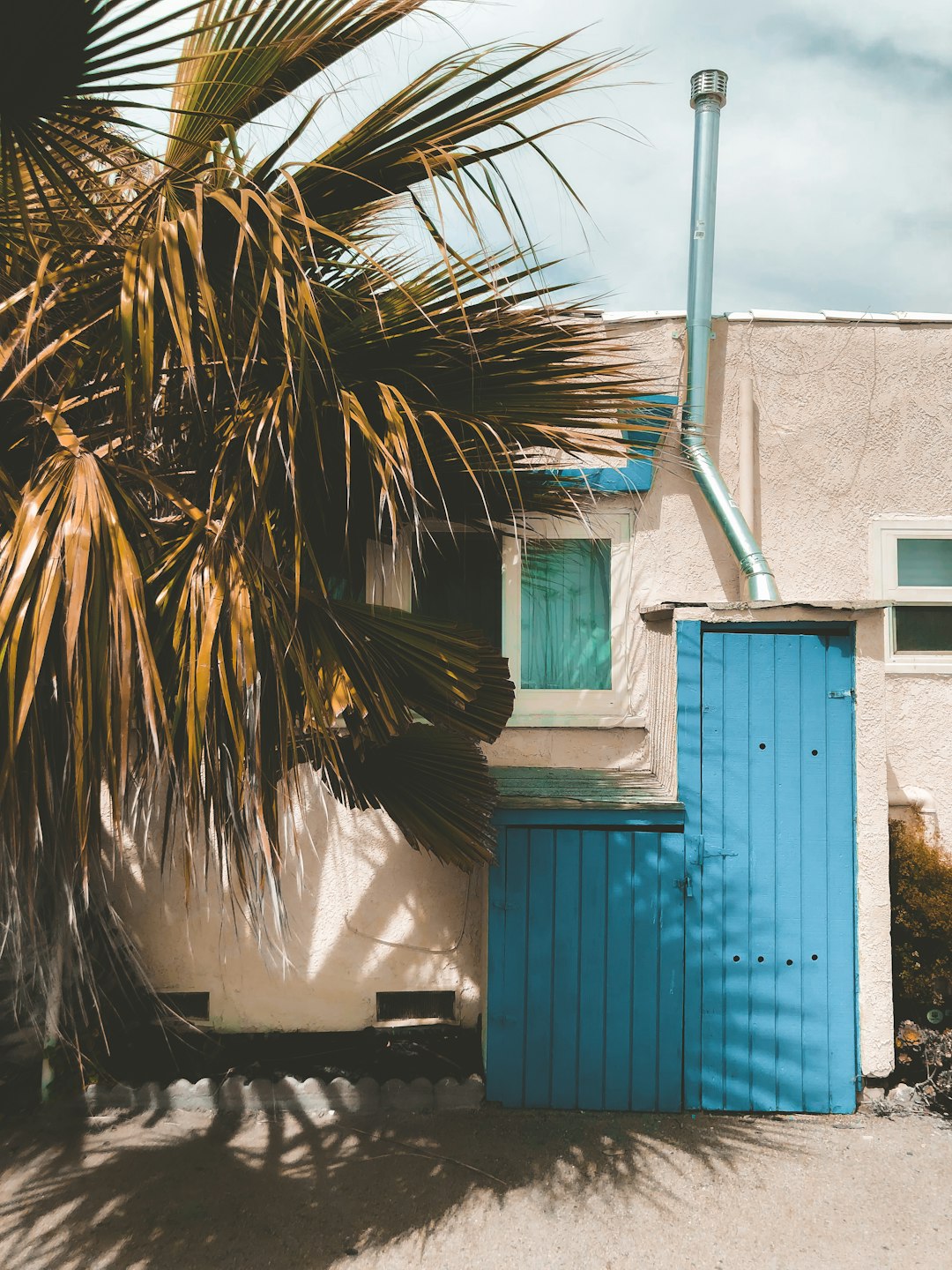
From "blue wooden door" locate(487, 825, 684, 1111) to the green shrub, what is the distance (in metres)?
1.17

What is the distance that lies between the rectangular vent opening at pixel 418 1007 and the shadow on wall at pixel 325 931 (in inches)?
3.6

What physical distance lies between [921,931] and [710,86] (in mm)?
4743

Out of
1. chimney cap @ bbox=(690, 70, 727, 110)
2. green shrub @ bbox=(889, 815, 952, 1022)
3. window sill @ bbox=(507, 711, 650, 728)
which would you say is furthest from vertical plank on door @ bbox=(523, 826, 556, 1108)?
chimney cap @ bbox=(690, 70, 727, 110)

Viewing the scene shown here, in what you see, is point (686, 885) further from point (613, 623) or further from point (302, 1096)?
point (302, 1096)

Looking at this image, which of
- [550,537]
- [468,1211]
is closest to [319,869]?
[468,1211]

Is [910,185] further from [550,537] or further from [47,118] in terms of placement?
[47,118]

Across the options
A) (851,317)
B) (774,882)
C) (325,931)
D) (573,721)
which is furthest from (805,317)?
(325,931)

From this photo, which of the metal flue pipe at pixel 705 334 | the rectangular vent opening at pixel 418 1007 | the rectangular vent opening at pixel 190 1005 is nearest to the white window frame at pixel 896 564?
the metal flue pipe at pixel 705 334

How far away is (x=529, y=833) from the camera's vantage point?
4379mm

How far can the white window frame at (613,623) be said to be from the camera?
17.0 feet

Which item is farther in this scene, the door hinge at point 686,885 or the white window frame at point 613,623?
the white window frame at point 613,623

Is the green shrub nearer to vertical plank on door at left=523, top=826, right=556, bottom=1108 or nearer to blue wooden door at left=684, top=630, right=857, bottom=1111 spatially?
blue wooden door at left=684, top=630, right=857, bottom=1111

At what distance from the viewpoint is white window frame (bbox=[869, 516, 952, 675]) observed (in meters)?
5.24

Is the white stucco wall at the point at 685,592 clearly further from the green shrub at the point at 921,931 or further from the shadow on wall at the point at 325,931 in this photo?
the green shrub at the point at 921,931
